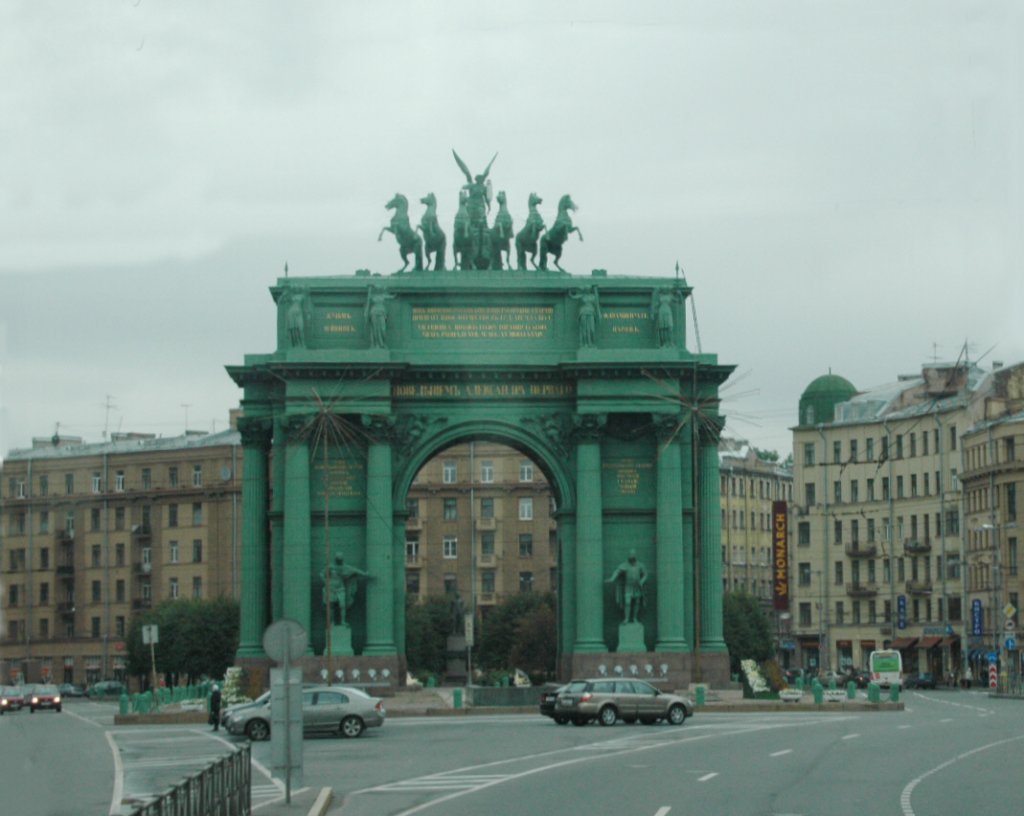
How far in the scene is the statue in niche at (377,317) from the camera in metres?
77.0

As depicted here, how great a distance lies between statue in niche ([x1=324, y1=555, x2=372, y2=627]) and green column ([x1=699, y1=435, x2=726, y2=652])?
12.0m

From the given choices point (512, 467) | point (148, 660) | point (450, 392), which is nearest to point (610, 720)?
point (450, 392)

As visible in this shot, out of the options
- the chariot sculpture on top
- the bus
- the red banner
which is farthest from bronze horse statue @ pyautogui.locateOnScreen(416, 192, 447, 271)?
the bus

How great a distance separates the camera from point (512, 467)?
140 meters

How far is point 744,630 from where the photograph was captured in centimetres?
12800

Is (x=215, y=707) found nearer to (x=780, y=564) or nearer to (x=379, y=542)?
(x=379, y=542)

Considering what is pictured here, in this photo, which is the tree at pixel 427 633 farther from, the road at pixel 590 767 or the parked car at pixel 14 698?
the road at pixel 590 767

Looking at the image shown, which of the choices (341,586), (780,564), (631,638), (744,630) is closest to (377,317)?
(341,586)

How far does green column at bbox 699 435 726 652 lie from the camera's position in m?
78.9

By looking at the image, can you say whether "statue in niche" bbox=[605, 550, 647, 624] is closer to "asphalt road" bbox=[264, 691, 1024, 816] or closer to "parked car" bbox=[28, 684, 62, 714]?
"asphalt road" bbox=[264, 691, 1024, 816]

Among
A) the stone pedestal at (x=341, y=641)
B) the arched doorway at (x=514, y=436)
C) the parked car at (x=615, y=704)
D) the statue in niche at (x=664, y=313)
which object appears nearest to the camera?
the parked car at (x=615, y=704)

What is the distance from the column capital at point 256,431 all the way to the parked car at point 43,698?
17.4 m

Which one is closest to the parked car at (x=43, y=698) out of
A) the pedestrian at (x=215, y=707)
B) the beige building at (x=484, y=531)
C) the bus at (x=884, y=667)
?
the pedestrian at (x=215, y=707)

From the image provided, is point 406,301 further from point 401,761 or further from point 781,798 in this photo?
point 781,798
